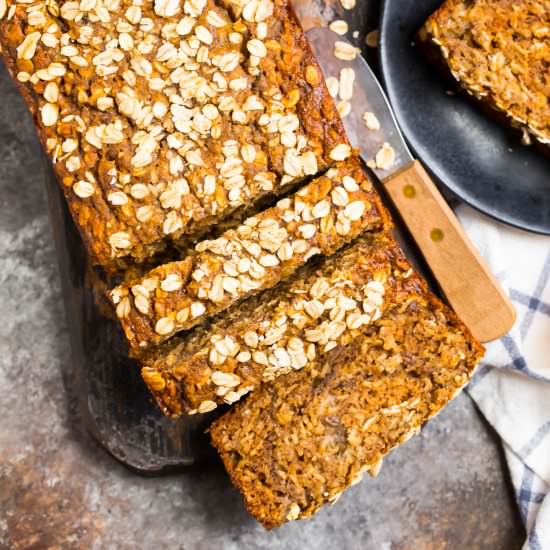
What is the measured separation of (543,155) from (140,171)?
5.30ft

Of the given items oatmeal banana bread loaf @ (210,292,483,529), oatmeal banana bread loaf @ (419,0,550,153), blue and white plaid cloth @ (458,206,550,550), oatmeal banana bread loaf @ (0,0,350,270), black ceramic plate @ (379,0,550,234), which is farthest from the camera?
blue and white plaid cloth @ (458,206,550,550)

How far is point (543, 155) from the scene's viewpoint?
324 centimetres

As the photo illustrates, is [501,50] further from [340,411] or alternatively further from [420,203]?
[340,411]

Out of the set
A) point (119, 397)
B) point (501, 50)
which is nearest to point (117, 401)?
point (119, 397)

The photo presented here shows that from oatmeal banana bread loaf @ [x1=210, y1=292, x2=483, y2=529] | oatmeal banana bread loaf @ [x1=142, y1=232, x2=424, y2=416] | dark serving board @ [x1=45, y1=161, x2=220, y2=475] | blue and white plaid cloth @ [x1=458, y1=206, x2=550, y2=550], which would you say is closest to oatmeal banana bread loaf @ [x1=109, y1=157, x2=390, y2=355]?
oatmeal banana bread loaf @ [x1=142, y1=232, x2=424, y2=416]

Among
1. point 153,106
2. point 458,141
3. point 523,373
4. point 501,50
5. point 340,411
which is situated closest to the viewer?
point 153,106

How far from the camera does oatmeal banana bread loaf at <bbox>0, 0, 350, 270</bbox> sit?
2586 millimetres

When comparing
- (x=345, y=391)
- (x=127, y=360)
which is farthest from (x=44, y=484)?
(x=345, y=391)

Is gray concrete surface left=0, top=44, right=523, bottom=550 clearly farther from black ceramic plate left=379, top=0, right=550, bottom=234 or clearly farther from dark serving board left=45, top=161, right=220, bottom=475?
black ceramic plate left=379, top=0, right=550, bottom=234

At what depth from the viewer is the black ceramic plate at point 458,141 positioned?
316 centimetres

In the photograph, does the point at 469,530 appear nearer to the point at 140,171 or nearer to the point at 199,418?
the point at 199,418

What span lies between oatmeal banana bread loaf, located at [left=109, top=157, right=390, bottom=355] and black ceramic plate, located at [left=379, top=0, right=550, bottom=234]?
0.62 metres

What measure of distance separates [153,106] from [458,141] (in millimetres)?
1260

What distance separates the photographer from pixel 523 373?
3354 millimetres
